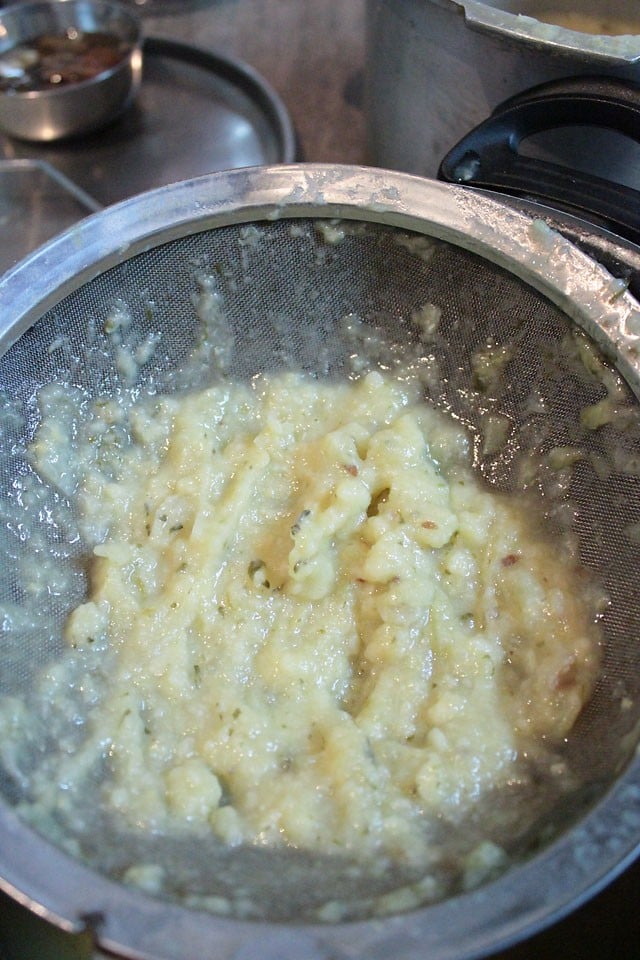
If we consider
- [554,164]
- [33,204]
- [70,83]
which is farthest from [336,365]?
[70,83]

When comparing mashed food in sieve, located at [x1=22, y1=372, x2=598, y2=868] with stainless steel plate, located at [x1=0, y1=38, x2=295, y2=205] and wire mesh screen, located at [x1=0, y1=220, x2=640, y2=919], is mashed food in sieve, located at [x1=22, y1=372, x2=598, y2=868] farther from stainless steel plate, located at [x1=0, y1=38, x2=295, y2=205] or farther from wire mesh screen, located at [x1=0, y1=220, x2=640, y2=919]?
stainless steel plate, located at [x1=0, y1=38, x2=295, y2=205]

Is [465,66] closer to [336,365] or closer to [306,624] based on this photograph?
[336,365]

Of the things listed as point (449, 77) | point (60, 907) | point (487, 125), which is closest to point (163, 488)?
point (60, 907)

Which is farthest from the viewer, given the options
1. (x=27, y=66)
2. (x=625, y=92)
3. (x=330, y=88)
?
(x=330, y=88)

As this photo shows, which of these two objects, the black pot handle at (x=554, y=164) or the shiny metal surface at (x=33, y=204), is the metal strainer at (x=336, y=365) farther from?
the shiny metal surface at (x=33, y=204)

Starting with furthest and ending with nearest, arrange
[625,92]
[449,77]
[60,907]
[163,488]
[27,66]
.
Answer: [27,66] < [449,77] < [163,488] < [625,92] < [60,907]

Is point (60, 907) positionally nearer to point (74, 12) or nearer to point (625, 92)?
point (625, 92)

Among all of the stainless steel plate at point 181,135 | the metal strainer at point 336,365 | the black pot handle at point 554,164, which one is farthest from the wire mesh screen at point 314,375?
the stainless steel plate at point 181,135
